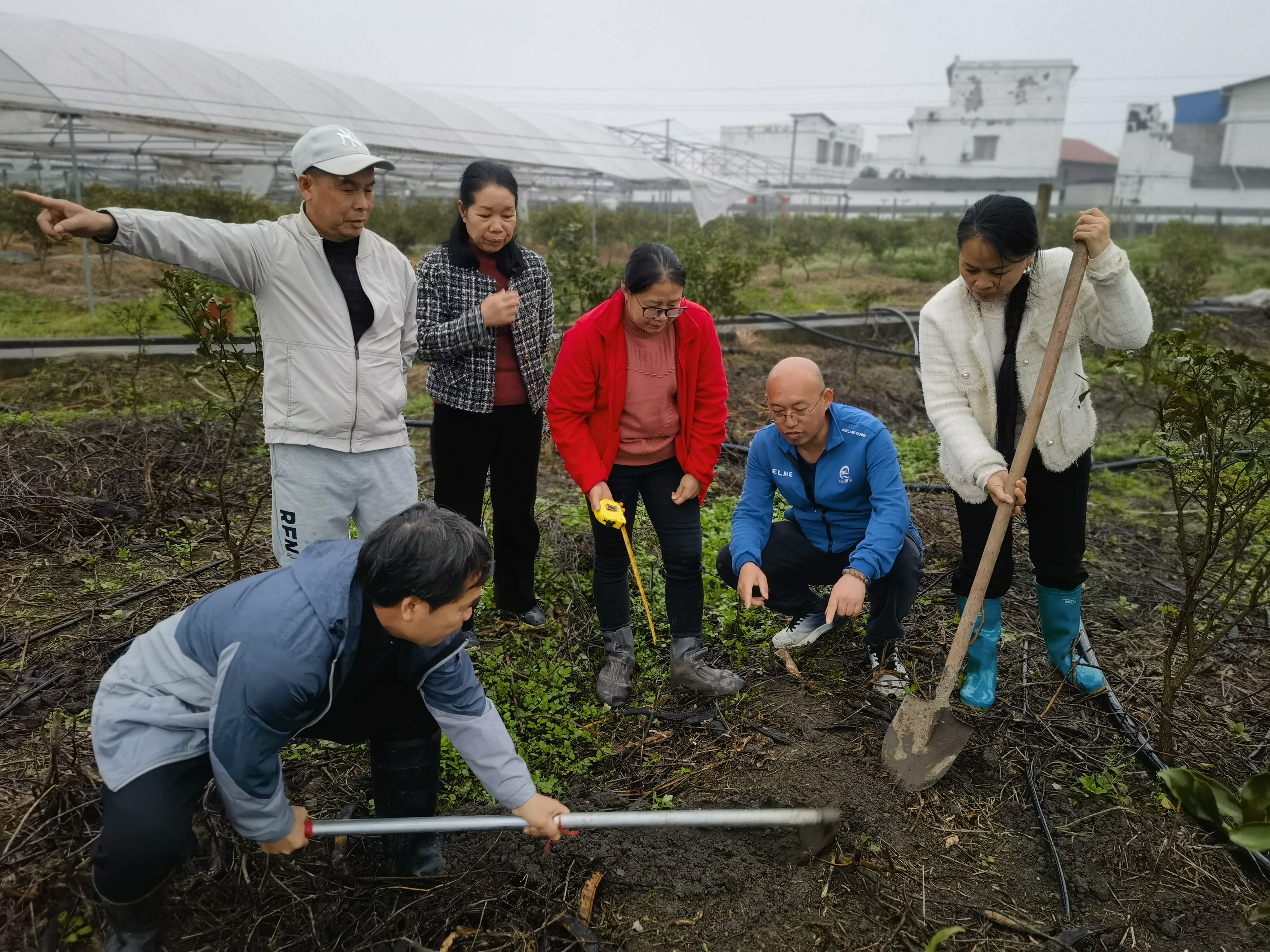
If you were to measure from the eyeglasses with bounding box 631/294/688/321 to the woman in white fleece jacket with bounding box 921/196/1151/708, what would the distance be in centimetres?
74

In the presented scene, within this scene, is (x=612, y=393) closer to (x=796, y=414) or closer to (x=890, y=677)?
(x=796, y=414)

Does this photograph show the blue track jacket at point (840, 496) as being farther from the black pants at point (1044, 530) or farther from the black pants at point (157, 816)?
the black pants at point (157, 816)

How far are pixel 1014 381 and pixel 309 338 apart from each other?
2.04m

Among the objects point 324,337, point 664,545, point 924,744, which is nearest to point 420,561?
point 324,337

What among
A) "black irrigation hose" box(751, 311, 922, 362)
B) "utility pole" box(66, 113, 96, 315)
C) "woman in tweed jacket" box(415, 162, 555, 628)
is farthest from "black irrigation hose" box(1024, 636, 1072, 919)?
"utility pole" box(66, 113, 96, 315)

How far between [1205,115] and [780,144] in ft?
68.6

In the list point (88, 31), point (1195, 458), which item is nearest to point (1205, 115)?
point (88, 31)

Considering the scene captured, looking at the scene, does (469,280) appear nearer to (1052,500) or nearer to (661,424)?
(661,424)

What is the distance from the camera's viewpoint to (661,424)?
2906 mm

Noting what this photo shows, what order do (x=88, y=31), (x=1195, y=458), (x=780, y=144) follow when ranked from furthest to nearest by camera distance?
(x=780, y=144), (x=88, y=31), (x=1195, y=458)

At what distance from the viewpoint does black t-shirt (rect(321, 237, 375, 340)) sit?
2.52m

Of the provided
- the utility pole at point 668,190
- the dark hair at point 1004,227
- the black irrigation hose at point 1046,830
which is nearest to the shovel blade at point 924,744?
the black irrigation hose at point 1046,830

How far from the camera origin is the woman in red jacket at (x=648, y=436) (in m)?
2.80

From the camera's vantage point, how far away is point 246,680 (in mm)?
1652
